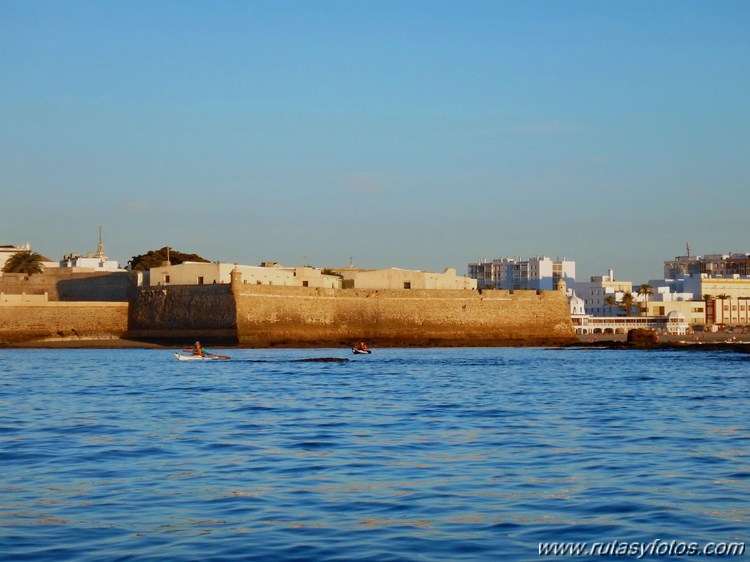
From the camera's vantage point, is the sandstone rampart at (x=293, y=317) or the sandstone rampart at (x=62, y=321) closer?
the sandstone rampart at (x=293, y=317)

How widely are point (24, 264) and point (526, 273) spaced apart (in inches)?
2813

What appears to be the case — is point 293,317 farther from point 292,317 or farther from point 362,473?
point 362,473

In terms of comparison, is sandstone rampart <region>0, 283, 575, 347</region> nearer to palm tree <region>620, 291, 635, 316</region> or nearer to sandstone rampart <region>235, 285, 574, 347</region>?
sandstone rampart <region>235, 285, 574, 347</region>

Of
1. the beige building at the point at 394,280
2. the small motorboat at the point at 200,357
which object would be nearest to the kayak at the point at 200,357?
the small motorboat at the point at 200,357

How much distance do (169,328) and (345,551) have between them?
52250 millimetres

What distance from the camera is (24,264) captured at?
71812 millimetres

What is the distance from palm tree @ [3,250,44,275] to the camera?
71.6 meters

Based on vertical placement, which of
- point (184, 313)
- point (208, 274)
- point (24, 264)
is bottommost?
point (184, 313)

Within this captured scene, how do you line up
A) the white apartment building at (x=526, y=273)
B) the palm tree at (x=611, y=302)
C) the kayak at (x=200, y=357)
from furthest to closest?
the white apartment building at (x=526, y=273) < the palm tree at (x=611, y=302) < the kayak at (x=200, y=357)

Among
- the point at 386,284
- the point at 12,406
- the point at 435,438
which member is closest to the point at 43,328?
the point at 386,284

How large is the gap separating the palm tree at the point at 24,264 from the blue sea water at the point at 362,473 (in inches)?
1943

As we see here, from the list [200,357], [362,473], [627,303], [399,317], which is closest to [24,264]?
[399,317]

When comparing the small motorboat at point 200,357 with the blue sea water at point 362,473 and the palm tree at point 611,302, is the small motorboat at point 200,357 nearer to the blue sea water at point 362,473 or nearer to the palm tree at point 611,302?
the blue sea water at point 362,473

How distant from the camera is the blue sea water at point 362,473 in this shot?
879cm
